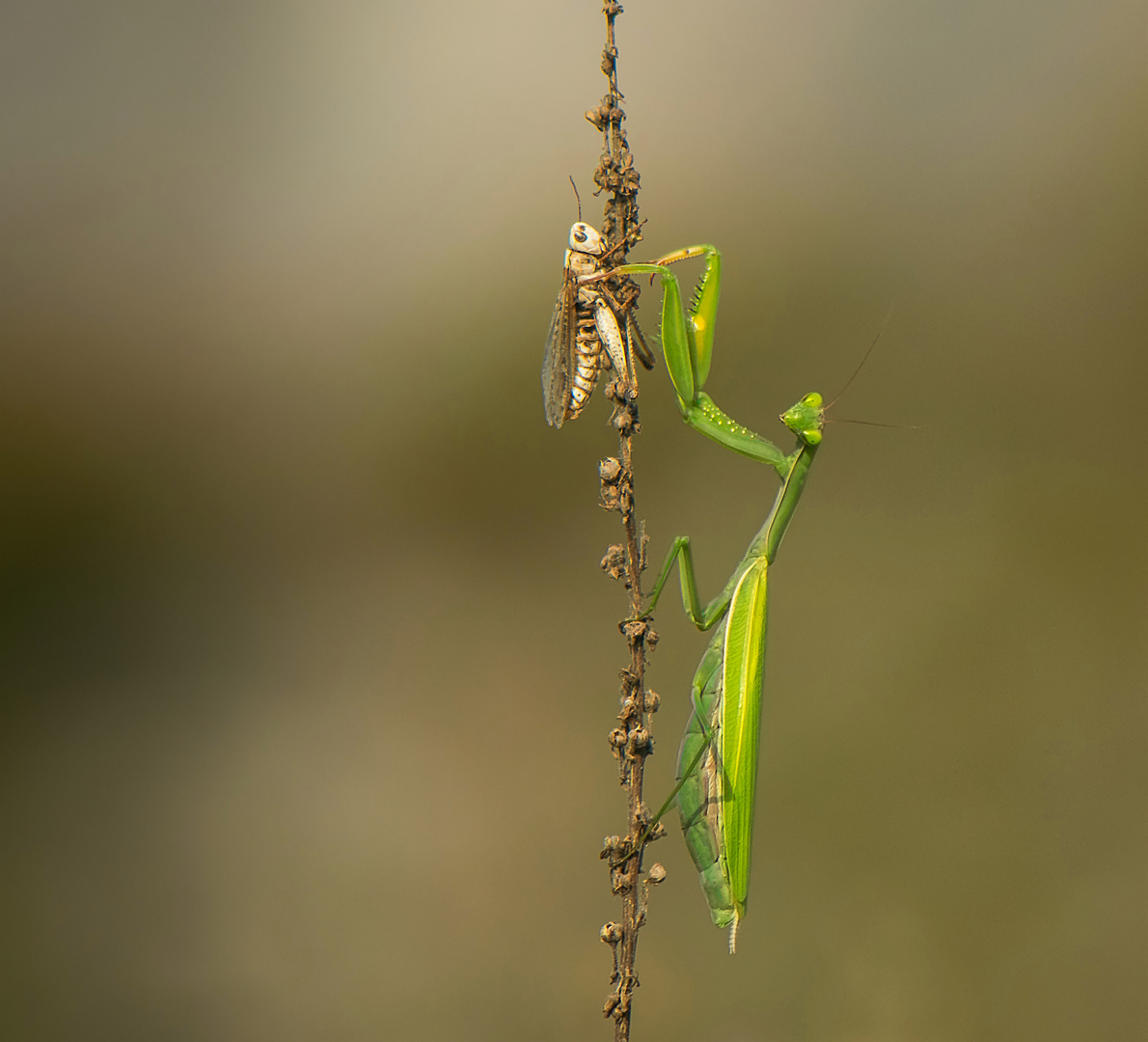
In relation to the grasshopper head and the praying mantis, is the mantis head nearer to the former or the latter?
the praying mantis

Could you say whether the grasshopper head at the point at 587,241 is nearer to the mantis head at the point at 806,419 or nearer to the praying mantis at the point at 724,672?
the praying mantis at the point at 724,672

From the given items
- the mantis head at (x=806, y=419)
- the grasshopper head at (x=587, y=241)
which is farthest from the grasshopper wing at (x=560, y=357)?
the mantis head at (x=806, y=419)

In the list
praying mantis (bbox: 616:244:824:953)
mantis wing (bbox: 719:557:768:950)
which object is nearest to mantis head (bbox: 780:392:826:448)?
praying mantis (bbox: 616:244:824:953)

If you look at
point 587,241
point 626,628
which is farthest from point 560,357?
point 626,628

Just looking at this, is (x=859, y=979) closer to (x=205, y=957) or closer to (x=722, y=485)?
(x=722, y=485)

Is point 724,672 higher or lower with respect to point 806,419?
lower

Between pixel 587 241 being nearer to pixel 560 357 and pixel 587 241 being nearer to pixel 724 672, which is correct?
pixel 560 357

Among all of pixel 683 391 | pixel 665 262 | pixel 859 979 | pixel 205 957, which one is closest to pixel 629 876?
pixel 683 391
